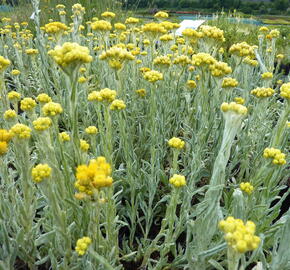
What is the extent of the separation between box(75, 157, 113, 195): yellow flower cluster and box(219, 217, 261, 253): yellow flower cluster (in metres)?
0.29

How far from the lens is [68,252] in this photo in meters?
1.01

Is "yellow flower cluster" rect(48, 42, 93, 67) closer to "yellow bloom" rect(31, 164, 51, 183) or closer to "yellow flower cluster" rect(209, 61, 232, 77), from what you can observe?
"yellow bloom" rect(31, 164, 51, 183)

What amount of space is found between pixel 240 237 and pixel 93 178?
1.14 feet

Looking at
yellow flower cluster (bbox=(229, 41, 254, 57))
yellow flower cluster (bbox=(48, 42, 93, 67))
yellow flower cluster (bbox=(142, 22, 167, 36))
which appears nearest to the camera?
yellow flower cluster (bbox=(48, 42, 93, 67))

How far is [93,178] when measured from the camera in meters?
0.70

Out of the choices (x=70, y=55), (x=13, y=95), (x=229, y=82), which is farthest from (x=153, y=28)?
(x=70, y=55)

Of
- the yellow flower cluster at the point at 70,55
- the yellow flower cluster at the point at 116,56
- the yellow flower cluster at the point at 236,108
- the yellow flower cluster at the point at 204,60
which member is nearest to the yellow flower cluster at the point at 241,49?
the yellow flower cluster at the point at 204,60

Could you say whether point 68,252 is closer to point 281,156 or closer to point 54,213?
point 54,213

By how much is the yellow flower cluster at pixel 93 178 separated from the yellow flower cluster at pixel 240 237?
0.94ft

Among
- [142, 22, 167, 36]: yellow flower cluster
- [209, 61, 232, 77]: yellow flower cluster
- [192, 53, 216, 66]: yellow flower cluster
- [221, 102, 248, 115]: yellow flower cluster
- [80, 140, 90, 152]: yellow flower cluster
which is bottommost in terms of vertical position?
[80, 140, 90, 152]: yellow flower cluster

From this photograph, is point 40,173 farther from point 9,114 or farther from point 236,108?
point 236,108

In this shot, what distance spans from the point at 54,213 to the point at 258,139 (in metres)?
1.25

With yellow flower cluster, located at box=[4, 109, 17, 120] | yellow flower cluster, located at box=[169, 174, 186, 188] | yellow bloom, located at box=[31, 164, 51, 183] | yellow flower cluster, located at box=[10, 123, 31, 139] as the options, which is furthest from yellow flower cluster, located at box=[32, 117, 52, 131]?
yellow flower cluster, located at box=[169, 174, 186, 188]

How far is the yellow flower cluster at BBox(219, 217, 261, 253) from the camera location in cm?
65
